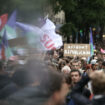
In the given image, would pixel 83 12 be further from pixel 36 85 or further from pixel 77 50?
pixel 36 85

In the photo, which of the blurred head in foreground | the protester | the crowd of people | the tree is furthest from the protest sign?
the tree

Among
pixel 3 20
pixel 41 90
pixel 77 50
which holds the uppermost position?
pixel 3 20

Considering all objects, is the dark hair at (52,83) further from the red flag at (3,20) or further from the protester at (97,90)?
the red flag at (3,20)

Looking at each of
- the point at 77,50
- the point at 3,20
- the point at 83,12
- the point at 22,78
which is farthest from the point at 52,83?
the point at 83,12

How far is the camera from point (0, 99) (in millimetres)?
3205

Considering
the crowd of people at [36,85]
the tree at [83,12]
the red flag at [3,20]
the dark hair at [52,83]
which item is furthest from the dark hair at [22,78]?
the tree at [83,12]

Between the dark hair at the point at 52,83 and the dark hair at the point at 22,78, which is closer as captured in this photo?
the dark hair at the point at 52,83

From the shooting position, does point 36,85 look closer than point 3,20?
Yes

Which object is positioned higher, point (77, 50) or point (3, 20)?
point (3, 20)

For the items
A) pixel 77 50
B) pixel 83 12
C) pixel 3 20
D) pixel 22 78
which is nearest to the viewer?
pixel 22 78

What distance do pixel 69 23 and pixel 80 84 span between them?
25328 mm

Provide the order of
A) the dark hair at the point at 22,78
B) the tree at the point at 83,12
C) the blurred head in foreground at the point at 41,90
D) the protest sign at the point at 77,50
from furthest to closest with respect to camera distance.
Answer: the tree at the point at 83,12
the protest sign at the point at 77,50
the dark hair at the point at 22,78
the blurred head in foreground at the point at 41,90

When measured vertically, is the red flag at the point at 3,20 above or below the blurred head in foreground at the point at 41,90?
above

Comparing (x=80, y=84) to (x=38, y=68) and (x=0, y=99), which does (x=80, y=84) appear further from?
(x=0, y=99)
